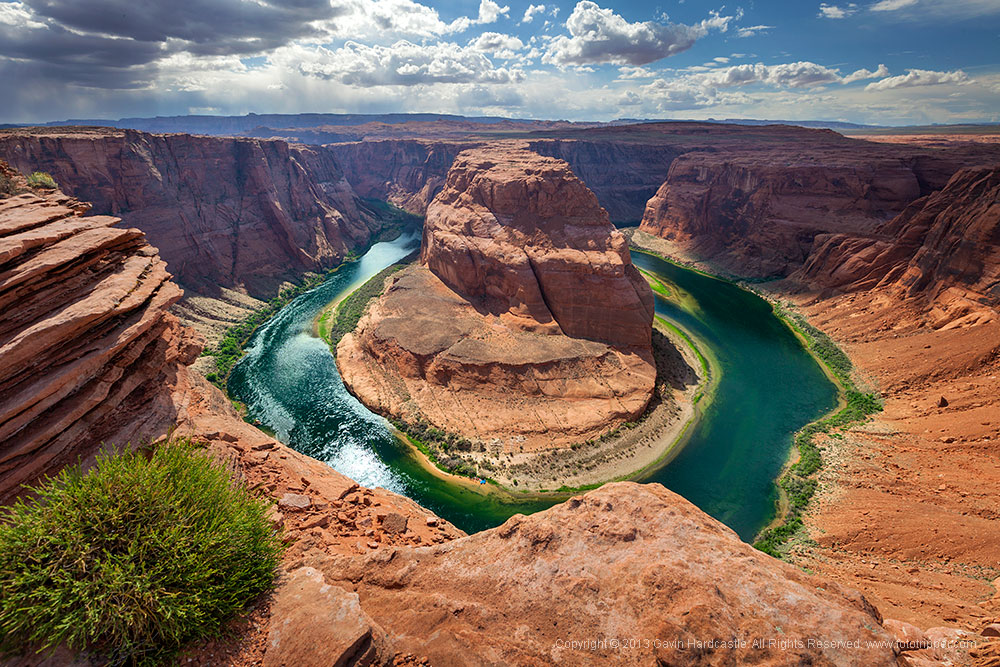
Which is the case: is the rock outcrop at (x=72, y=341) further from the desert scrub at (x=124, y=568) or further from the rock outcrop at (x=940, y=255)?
the rock outcrop at (x=940, y=255)

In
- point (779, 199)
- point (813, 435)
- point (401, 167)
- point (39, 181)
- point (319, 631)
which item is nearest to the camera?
point (319, 631)

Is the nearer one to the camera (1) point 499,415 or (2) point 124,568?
(2) point 124,568

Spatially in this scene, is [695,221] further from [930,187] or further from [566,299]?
[566,299]

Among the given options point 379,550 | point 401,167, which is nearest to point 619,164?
point 401,167

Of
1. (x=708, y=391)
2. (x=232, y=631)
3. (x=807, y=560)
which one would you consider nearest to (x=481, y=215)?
(x=708, y=391)

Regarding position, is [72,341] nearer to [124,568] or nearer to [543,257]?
[124,568]

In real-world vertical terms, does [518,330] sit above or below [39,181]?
below

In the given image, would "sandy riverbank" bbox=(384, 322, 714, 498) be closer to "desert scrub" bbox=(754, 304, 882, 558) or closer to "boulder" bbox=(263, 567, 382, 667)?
"desert scrub" bbox=(754, 304, 882, 558)
